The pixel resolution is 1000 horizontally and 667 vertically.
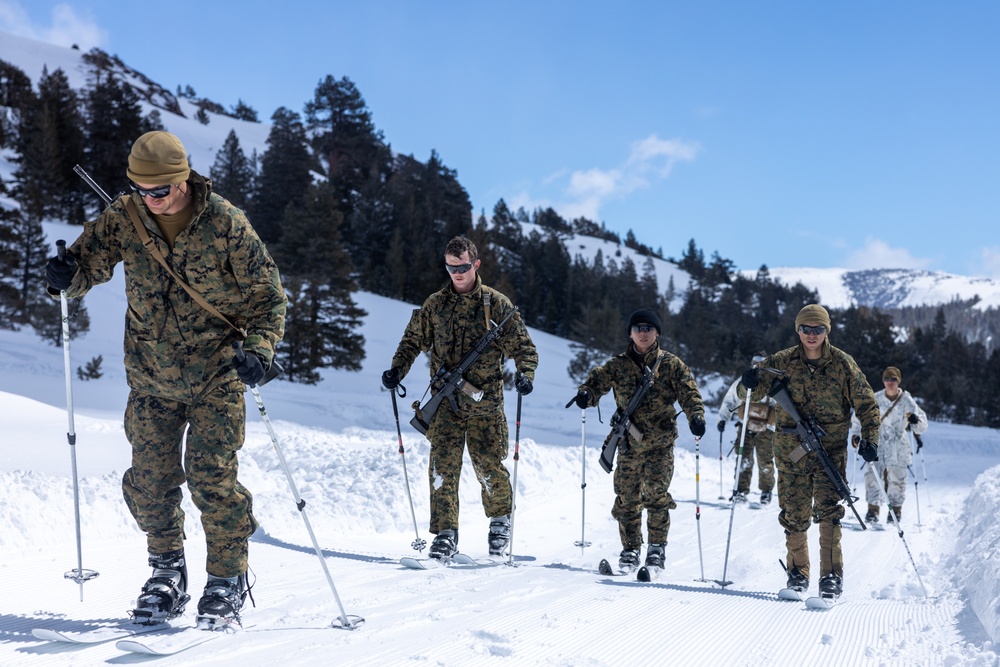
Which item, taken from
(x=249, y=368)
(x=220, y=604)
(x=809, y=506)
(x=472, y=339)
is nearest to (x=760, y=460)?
(x=809, y=506)

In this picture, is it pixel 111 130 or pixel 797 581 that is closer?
pixel 797 581

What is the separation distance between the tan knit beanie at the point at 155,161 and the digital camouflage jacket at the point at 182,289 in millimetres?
172

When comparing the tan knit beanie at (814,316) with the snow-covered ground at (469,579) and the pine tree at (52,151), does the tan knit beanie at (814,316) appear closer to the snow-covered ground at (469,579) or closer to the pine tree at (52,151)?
the snow-covered ground at (469,579)

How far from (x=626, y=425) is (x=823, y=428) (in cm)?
157

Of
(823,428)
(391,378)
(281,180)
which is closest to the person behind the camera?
(823,428)

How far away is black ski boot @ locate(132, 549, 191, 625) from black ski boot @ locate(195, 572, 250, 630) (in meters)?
0.17

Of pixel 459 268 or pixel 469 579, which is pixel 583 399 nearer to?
pixel 459 268

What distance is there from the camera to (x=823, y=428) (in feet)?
19.1

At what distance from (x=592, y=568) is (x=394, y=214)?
50.2 metres

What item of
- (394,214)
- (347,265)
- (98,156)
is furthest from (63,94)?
(347,265)

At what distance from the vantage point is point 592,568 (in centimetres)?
643

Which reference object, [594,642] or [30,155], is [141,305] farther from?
[30,155]

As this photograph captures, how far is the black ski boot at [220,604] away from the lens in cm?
346

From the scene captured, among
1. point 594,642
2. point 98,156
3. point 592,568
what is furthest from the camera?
point 98,156
